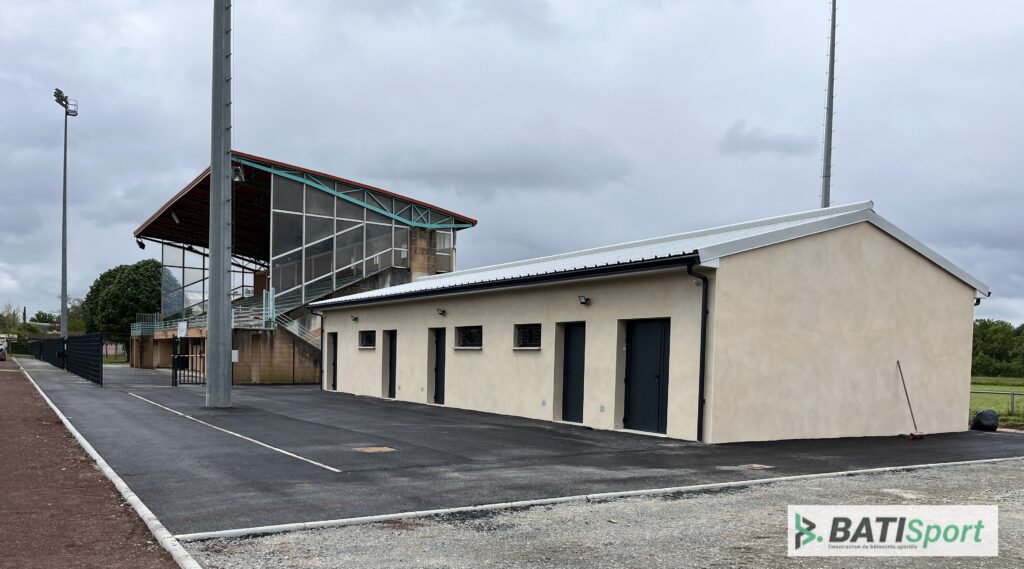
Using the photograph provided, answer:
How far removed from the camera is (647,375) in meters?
15.9

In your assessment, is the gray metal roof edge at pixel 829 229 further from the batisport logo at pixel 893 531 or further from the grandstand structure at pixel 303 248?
the grandstand structure at pixel 303 248

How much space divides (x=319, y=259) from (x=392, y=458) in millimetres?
30697

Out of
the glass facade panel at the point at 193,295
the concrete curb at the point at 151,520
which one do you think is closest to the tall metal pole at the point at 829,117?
the concrete curb at the point at 151,520

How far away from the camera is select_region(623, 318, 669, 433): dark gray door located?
15.5m

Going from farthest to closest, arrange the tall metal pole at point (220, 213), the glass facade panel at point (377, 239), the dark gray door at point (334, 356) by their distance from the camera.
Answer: the glass facade panel at point (377, 239), the dark gray door at point (334, 356), the tall metal pole at point (220, 213)

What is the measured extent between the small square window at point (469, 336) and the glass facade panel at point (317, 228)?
67.7 ft

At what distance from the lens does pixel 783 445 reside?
1423cm

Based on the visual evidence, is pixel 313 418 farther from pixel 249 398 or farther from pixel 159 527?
pixel 159 527

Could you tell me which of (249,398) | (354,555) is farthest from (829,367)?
(249,398)

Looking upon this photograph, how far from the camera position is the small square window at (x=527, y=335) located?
1897 cm

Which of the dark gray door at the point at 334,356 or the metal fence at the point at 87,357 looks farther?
the metal fence at the point at 87,357

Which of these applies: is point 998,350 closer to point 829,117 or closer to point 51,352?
point 829,117

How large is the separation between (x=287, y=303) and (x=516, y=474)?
31.7 m

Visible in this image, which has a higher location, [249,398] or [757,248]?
[757,248]
